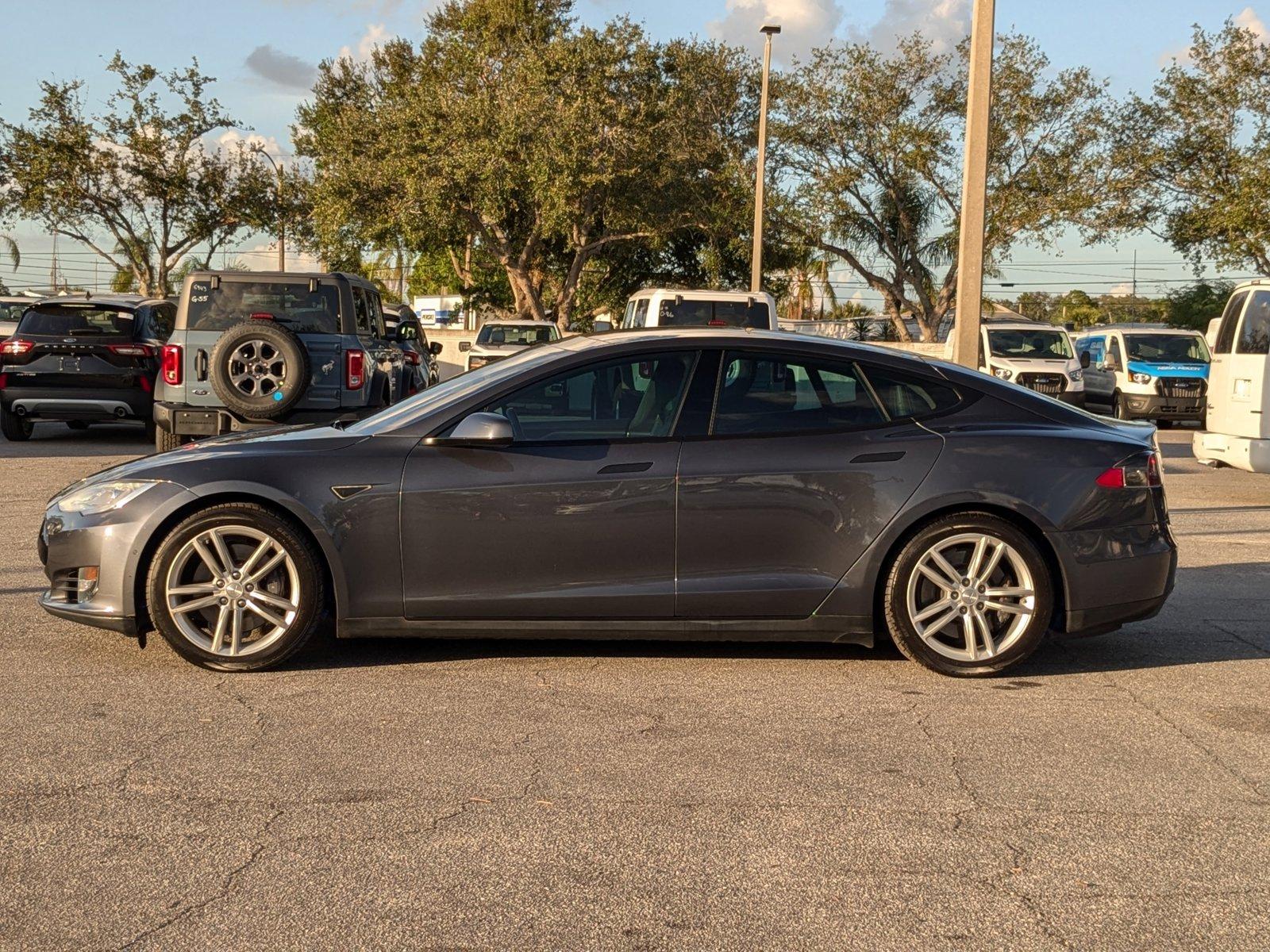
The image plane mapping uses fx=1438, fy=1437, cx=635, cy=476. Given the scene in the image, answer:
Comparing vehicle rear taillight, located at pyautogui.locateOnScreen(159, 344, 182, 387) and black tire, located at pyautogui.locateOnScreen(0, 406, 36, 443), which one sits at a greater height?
vehicle rear taillight, located at pyautogui.locateOnScreen(159, 344, 182, 387)

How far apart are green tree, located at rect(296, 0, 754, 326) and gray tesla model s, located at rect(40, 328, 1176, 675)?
28.9m

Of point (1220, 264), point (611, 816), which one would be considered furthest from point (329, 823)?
point (1220, 264)

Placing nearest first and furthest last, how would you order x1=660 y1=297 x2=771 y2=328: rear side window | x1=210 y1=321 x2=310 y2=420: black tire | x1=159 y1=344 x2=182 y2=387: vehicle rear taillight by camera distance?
x1=210 y1=321 x2=310 y2=420: black tire → x1=159 y1=344 x2=182 y2=387: vehicle rear taillight → x1=660 y1=297 x2=771 y2=328: rear side window

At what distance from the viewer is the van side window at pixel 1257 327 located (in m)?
13.4

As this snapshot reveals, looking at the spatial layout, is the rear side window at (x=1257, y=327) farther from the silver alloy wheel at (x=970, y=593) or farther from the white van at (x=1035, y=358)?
the white van at (x=1035, y=358)

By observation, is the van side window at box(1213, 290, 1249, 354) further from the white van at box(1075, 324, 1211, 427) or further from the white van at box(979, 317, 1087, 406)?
the white van at box(1075, 324, 1211, 427)

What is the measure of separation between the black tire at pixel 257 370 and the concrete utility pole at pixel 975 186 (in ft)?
18.6

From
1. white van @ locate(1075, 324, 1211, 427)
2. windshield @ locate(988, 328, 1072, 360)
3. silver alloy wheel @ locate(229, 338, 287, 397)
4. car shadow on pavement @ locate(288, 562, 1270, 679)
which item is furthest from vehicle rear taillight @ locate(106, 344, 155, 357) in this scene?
white van @ locate(1075, 324, 1211, 427)

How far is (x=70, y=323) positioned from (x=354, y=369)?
5719mm

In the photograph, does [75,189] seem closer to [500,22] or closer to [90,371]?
[500,22]

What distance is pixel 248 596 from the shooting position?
234 inches

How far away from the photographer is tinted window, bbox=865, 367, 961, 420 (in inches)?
246

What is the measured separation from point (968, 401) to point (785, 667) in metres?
1.41

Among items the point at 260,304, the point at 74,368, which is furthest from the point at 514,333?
the point at 260,304
